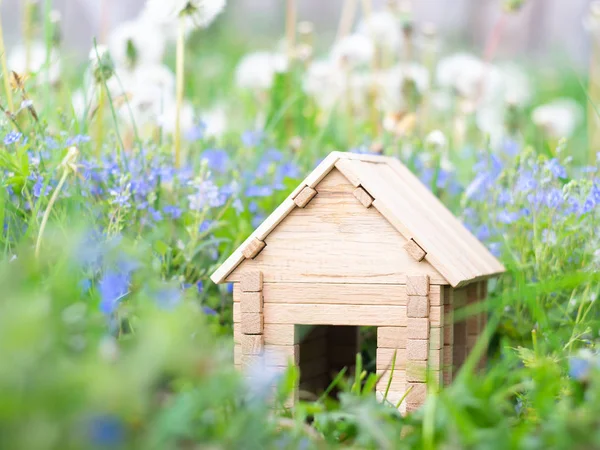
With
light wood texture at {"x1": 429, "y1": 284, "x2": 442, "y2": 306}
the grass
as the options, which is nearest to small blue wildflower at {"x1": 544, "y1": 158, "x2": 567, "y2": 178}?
the grass

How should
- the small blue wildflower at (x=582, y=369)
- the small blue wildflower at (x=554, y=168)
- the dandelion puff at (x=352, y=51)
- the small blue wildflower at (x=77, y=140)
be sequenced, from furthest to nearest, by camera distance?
the dandelion puff at (x=352, y=51) < the small blue wildflower at (x=554, y=168) < the small blue wildflower at (x=77, y=140) < the small blue wildflower at (x=582, y=369)

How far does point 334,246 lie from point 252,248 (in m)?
0.20

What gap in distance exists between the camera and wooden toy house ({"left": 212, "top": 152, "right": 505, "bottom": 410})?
80.8 inches

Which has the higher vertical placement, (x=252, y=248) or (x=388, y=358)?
(x=252, y=248)

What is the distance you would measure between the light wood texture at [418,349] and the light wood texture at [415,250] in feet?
0.62

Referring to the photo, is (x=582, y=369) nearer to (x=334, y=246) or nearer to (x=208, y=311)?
(x=334, y=246)

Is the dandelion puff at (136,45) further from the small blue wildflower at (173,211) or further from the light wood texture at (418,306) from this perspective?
the light wood texture at (418,306)

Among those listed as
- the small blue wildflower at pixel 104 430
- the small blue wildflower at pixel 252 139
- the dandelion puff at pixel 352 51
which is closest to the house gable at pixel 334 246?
the small blue wildflower at pixel 104 430

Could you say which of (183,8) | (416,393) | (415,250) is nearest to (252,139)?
(183,8)

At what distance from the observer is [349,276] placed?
2.10 metres

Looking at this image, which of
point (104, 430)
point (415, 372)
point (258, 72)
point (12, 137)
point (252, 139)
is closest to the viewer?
point (104, 430)

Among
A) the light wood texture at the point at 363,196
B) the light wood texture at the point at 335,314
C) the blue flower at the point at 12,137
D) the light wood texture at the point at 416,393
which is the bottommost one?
the light wood texture at the point at 416,393

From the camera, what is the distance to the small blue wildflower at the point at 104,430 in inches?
42.6

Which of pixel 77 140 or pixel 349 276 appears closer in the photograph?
pixel 349 276
